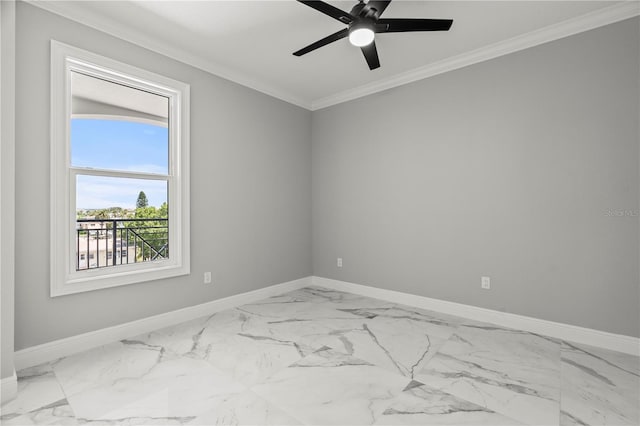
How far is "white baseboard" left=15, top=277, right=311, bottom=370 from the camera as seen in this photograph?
2277 mm

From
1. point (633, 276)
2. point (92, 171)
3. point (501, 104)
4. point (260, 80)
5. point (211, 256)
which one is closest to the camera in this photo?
point (633, 276)

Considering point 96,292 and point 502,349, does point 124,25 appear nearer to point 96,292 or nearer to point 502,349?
point 96,292

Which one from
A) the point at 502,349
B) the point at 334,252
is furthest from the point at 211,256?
the point at 502,349

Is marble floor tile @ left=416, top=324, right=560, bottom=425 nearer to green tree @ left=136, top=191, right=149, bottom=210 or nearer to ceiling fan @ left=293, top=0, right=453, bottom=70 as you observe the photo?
ceiling fan @ left=293, top=0, right=453, bottom=70

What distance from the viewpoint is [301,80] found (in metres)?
3.85

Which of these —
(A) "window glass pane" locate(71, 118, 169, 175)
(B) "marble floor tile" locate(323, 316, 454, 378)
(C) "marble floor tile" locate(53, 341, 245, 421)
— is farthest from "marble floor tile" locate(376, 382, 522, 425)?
(A) "window glass pane" locate(71, 118, 169, 175)

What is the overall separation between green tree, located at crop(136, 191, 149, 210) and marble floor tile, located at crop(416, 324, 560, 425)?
2798mm

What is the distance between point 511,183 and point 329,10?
222 centimetres

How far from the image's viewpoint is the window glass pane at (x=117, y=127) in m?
2.64

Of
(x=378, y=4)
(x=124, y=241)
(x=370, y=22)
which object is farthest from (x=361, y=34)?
(x=124, y=241)

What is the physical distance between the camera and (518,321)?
296cm

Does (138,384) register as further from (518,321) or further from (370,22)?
(518,321)

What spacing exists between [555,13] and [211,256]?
3.76 m

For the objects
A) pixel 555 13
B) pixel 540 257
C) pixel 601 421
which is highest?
pixel 555 13
